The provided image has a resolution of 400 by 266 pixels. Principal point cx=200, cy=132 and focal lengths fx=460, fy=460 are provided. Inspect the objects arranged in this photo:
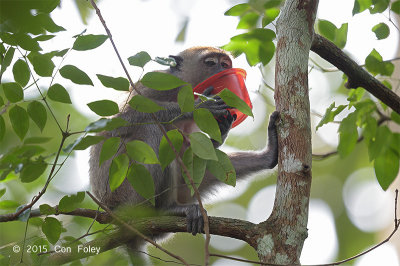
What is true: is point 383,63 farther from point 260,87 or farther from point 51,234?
point 51,234

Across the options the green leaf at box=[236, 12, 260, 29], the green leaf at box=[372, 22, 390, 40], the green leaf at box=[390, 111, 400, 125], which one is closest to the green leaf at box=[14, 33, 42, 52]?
the green leaf at box=[236, 12, 260, 29]

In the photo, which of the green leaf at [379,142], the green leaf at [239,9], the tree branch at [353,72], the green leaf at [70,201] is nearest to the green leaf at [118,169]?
the green leaf at [70,201]

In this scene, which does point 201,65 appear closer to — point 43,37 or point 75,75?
point 43,37

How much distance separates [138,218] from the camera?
10.4ft

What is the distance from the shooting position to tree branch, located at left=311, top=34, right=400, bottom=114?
364 cm

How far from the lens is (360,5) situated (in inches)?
140

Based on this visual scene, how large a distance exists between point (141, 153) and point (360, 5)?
213 centimetres

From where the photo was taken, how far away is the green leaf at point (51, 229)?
2.83m

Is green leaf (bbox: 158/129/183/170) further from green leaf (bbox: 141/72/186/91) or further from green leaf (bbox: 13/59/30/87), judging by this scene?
green leaf (bbox: 13/59/30/87)

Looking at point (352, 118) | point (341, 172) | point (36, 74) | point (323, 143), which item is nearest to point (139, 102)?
point (36, 74)

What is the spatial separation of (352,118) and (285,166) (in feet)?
2.54

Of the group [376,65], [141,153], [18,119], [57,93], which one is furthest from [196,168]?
[376,65]

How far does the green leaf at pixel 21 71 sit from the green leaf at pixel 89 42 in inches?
17.3

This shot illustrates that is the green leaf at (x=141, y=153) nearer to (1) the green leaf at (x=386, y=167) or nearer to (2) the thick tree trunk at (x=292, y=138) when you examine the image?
(2) the thick tree trunk at (x=292, y=138)
